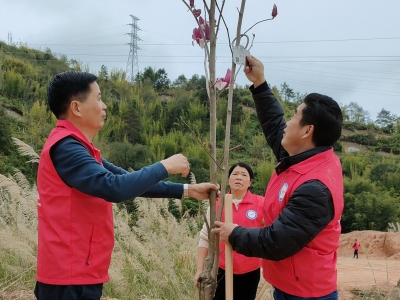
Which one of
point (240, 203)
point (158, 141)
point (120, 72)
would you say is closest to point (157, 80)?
point (120, 72)

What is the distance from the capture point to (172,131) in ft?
76.5

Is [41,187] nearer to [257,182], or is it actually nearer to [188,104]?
[257,182]

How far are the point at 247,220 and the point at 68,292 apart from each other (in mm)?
1503

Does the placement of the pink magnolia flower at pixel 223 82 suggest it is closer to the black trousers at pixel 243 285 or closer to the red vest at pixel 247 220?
the red vest at pixel 247 220

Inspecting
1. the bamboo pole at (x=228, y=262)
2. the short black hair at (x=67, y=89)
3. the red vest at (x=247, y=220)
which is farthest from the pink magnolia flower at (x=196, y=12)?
the red vest at (x=247, y=220)

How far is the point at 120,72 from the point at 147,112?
641 centimetres

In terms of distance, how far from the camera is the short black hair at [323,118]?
1.67m

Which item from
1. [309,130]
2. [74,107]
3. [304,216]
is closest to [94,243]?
[74,107]

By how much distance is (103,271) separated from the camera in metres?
1.64

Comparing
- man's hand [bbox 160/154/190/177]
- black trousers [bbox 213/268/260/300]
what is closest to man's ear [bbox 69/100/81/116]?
man's hand [bbox 160/154/190/177]

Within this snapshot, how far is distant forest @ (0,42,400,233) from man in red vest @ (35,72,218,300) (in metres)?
9.01

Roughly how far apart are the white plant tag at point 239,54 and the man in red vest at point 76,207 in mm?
456

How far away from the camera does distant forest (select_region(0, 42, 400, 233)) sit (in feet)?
53.2

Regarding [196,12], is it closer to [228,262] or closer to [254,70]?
[254,70]
